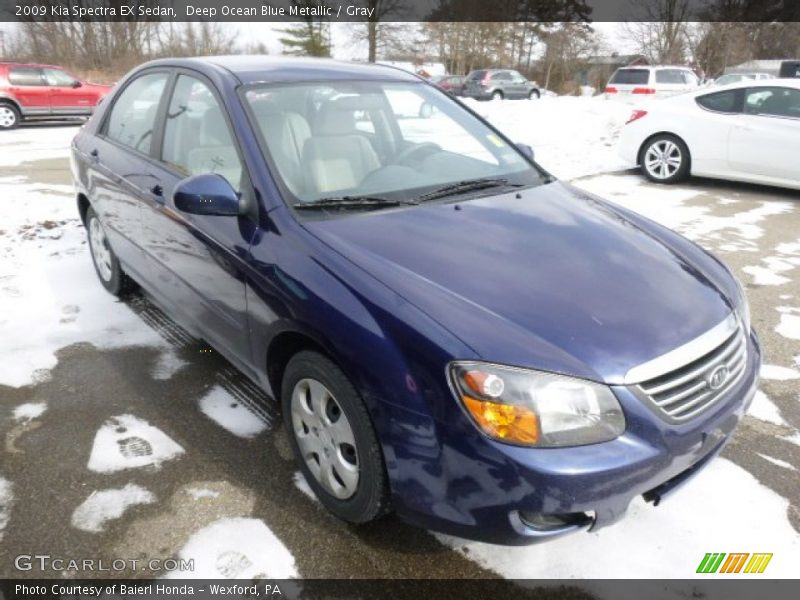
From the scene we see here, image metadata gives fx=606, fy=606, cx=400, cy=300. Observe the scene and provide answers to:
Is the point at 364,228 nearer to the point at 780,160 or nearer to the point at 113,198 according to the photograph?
the point at 113,198

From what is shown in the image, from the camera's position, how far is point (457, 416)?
1.74 metres

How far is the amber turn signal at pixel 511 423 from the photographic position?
173cm

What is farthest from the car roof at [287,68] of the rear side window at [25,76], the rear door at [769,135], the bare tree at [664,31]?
the bare tree at [664,31]

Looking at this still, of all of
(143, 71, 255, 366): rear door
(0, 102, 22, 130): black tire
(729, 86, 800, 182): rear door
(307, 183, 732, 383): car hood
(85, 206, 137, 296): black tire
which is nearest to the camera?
(307, 183, 732, 383): car hood

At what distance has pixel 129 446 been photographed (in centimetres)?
273

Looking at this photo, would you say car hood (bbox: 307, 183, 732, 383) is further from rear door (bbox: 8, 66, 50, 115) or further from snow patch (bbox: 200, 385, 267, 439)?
rear door (bbox: 8, 66, 50, 115)

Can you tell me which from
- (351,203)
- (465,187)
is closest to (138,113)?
(351,203)

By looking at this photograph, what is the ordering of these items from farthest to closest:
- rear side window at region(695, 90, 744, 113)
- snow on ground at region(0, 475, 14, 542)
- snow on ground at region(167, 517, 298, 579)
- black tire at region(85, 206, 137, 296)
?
rear side window at region(695, 90, 744, 113) < black tire at region(85, 206, 137, 296) < snow on ground at region(0, 475, 14, 542) < snow on ground at region(167, 517, 298, 579)

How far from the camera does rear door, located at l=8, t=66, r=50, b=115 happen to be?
47.4ft

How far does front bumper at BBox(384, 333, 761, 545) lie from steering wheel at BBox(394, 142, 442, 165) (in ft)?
5.19

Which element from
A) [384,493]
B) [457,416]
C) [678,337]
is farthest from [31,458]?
[678,337]

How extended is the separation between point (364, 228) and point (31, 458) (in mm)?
1797

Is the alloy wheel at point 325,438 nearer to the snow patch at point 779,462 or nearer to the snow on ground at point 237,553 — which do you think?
the snow on ground at point 237,553

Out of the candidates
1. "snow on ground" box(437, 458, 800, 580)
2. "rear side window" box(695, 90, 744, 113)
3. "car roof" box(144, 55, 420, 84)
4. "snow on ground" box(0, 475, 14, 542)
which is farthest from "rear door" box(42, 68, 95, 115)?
"snow on ground" box(437, 458, 800, 580)
